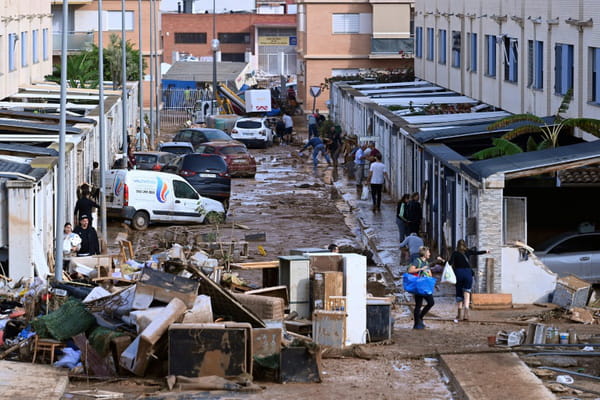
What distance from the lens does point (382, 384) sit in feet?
51.3

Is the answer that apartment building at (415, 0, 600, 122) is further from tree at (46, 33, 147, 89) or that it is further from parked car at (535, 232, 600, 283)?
tree at (46, 33, 147, 89)

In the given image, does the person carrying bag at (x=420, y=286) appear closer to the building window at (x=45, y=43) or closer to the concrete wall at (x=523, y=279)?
the concrete wall at (x=523, y=279)

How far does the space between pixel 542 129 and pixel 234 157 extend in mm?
19596

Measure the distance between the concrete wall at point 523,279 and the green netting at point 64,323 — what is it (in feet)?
26.3

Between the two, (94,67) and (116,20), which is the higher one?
(116,20)

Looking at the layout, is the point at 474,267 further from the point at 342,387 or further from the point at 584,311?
the point at 342,387

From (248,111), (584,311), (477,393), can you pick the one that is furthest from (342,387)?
(248,111)

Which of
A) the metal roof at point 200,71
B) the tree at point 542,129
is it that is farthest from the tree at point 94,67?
the tree at point 542,129

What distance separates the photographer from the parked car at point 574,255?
2316 cm

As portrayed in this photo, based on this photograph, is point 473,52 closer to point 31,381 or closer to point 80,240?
point 80,240

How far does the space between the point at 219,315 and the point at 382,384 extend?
8.46 ft

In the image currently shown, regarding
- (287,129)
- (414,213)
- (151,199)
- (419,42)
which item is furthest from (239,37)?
(414,213)

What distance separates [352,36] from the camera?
71000mm

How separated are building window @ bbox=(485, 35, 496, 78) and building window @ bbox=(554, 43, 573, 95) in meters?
8.43
